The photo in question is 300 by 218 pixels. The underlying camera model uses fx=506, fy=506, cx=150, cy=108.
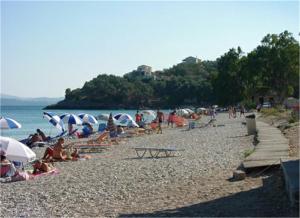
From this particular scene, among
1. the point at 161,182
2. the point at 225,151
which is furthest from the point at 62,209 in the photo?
the point at 225,151

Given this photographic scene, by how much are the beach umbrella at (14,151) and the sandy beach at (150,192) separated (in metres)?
0.86

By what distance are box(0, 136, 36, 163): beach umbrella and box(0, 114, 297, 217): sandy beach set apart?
2.84ft

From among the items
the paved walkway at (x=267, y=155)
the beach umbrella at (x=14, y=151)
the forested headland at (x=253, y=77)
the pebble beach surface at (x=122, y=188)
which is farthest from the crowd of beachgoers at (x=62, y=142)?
the forested headland at (x=253, y=77)

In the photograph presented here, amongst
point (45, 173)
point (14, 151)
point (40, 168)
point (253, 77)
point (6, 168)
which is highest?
point (253, 77)

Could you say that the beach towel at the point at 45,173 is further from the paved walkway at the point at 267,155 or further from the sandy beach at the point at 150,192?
the paved walkway at the point at 267,155

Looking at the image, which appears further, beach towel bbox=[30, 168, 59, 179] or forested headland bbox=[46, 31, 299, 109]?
forested headland bbox=[46, 31, 299, 109]

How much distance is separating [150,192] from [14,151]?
5.18 m

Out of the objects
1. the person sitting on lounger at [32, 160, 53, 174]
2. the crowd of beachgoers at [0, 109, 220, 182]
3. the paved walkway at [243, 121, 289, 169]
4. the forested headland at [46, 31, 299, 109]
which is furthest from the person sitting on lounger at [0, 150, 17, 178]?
the forested headland at [46, 31, 299, 109]

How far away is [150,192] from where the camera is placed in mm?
10734

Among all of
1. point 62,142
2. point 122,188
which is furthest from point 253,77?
point 122,188

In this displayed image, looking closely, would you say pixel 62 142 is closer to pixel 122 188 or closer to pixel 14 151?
pixel 14 151

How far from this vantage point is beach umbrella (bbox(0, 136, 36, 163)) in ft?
46.4

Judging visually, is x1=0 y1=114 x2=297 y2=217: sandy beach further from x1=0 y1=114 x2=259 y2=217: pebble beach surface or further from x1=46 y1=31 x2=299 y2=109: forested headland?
x1=46 y1=31 x2=299 y2=109: forested headland

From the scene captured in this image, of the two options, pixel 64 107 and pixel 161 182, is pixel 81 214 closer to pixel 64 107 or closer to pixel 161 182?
pixel 161 182
